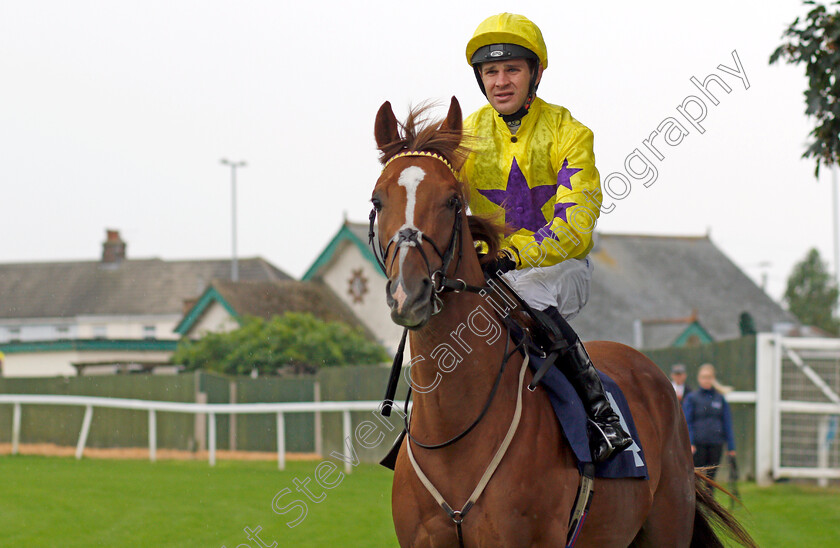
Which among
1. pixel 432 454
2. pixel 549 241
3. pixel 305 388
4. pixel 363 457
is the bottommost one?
pixel 363 457

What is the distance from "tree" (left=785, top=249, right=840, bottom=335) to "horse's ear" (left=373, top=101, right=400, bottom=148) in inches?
2545

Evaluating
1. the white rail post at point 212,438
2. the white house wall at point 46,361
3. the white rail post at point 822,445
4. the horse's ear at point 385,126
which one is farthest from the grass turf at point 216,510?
the white house wall at point 46,361

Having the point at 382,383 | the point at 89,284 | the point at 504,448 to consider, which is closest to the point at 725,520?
the point at 504,448

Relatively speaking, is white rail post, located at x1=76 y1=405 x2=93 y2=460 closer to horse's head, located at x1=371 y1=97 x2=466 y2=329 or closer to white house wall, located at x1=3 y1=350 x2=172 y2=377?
horse's head, located at x1=371 y1=97 x2=466 y2=329

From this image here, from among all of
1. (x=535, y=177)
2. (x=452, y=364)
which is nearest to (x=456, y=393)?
(x=452, y=364)

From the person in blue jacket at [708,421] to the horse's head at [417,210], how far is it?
25.5 ft

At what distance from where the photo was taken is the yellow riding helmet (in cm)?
397

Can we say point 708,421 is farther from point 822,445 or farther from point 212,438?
point 212,438

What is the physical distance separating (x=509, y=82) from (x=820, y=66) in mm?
5019

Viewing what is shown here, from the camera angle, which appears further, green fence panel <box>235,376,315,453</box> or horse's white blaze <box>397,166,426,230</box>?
green fence panel <box>235,376,315,453</box>

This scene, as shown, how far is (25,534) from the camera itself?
8523 millimetres

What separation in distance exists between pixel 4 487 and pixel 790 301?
64.0 metres

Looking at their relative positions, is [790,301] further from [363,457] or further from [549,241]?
[549,241]

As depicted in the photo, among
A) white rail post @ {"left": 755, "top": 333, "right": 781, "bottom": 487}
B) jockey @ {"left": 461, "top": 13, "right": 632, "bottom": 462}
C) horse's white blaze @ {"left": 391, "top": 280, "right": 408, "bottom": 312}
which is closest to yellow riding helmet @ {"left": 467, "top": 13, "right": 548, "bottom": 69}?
jockey @ {"left": 461, "top": 13, "right": 632, "bottom": 462}
